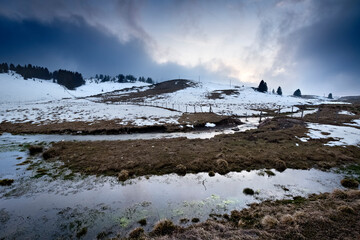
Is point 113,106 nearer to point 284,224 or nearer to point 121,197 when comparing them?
point 121,197

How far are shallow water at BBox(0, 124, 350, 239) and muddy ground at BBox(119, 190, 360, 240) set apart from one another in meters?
0.78

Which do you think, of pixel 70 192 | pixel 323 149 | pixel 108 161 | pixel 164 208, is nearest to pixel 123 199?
pixel 164 208

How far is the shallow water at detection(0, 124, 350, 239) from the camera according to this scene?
23.2ft

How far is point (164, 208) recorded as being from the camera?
809cm

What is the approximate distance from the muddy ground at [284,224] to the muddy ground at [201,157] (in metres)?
4.69

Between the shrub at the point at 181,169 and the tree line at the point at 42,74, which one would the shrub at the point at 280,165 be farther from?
the tree line at the point at 42,74

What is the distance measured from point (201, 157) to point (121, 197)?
7807 mm

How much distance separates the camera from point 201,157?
46.0 feet

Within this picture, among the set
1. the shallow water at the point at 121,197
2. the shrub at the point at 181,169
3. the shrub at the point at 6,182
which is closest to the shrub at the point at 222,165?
the shallow water at the point at 121,197

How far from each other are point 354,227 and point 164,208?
8.22 meters

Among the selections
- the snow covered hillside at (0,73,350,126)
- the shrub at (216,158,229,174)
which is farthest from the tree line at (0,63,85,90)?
the shrub at (216,158,229,174)

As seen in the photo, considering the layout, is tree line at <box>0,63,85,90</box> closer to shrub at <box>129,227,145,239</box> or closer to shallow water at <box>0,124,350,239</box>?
shallow water at <box>0,124,350,239</box>

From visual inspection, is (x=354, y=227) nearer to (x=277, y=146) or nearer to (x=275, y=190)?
(x=275, y=190)

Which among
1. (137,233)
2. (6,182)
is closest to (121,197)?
Result: (137,233)
